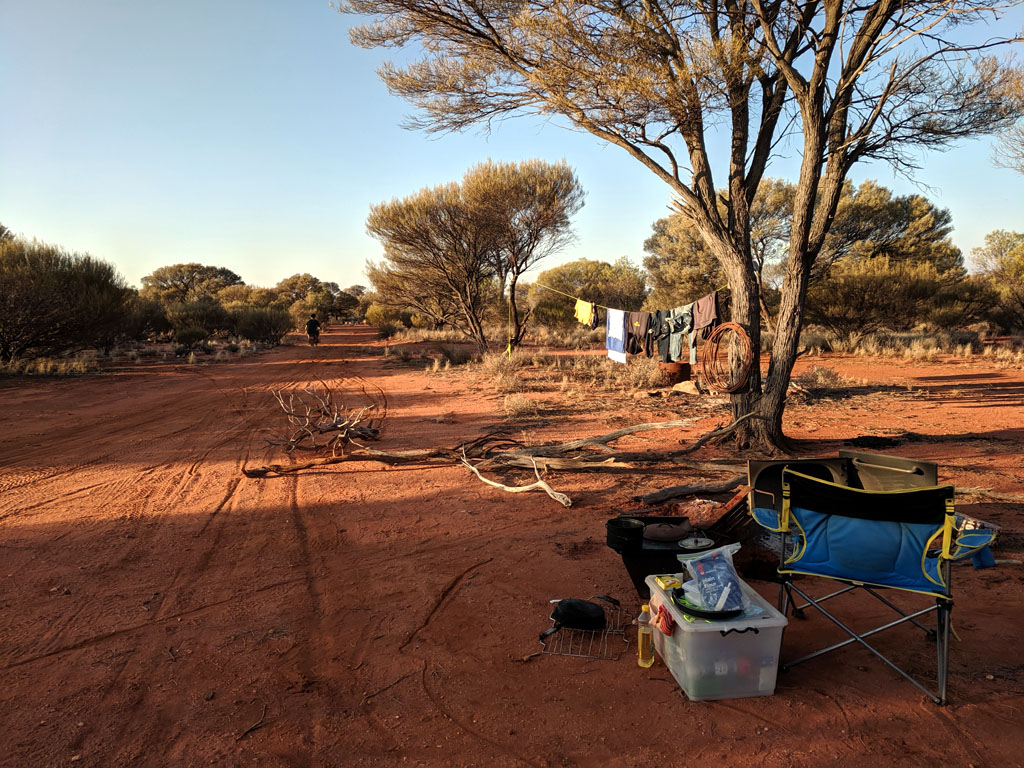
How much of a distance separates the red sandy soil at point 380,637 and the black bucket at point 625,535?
47cm

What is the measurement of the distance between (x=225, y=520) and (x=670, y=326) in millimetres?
8533

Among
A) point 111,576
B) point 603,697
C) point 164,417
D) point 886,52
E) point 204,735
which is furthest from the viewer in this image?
point 164,417

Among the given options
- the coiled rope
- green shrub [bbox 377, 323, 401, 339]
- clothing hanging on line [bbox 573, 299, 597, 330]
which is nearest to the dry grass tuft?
the coiled rope

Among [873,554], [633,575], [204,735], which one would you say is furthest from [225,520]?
[873,554]

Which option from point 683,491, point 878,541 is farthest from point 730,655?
point 683,491

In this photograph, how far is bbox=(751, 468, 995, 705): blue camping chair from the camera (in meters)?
2.78

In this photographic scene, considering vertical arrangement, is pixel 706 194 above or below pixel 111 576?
above

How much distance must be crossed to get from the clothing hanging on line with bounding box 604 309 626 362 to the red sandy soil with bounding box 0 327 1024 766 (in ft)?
16.4

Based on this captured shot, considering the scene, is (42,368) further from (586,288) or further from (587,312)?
(586,288)

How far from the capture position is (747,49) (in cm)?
759

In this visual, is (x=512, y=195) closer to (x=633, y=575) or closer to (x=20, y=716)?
(x=633, y=575)

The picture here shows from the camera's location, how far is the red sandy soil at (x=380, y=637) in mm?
2592

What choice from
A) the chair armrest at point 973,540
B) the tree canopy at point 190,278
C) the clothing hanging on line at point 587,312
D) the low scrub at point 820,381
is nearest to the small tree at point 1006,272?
the low scrub at point 820,381

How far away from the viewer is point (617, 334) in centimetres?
1262
